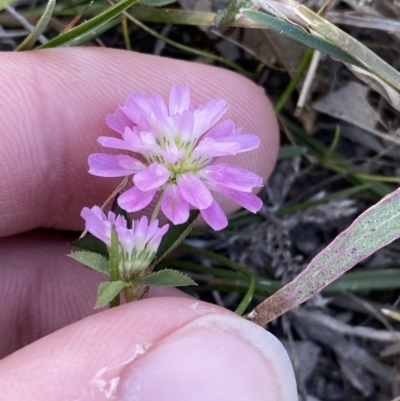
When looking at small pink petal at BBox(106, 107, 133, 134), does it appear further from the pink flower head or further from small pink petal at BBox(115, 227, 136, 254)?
small pink petal at BBox(115, 227, 136, 254)

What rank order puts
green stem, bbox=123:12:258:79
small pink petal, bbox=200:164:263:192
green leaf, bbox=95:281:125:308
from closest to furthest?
green leaf, bbox=95:281:125:308, small pink petal, bbox=200:164:263:192, green stem, bbox=123:12:258:79

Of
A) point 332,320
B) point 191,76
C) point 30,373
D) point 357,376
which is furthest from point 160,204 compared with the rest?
point 357,376

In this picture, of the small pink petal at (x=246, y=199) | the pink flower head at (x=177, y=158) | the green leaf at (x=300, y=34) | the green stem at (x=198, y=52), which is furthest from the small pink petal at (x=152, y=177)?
the green stem at (x=198, y=52)

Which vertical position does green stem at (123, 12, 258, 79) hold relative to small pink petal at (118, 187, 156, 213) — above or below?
above

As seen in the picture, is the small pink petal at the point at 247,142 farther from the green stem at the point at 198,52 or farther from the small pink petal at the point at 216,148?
the green stem at the point at 198,52

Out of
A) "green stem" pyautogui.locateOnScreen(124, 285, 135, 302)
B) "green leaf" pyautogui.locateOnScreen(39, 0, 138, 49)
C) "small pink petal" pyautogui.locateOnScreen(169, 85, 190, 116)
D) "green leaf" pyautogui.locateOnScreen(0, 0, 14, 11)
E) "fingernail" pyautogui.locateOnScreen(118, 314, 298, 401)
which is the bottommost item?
"fingernail" pyautogui.locateOnScreen(118, 314, 298, 401)

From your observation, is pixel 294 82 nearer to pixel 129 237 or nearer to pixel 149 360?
pixel 129 237

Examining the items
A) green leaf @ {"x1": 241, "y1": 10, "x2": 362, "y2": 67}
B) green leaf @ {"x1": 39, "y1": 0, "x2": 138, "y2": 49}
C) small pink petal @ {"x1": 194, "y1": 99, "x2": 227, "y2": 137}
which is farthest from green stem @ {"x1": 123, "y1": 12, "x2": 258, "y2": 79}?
small pink petal @ {"x1": 194, "y1": 99, "x2": 227, "y2": 137}

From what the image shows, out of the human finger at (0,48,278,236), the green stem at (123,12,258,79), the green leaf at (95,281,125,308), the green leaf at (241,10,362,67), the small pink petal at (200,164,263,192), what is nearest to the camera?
the green leaf at (95,281,125,308)
